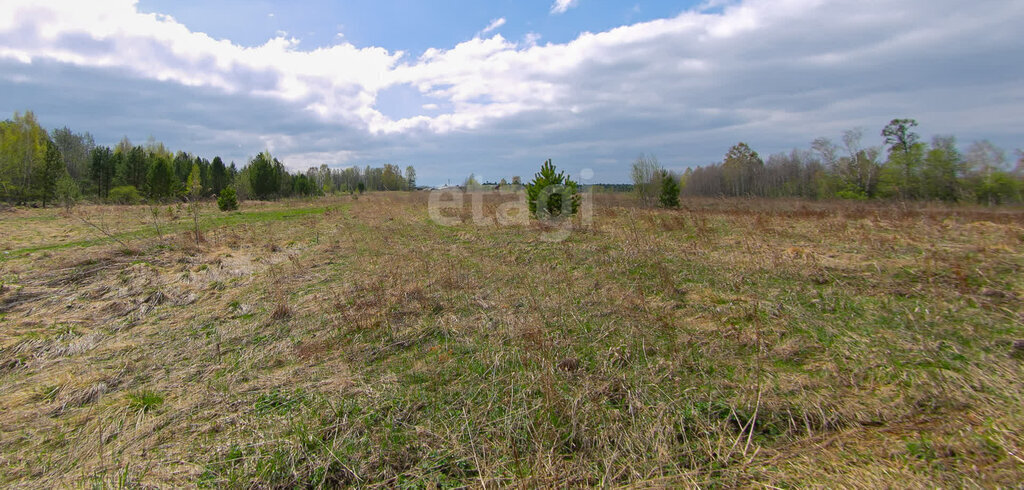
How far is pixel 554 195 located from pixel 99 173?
47567mm

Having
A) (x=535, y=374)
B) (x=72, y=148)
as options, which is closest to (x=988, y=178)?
(x=535, y=374)

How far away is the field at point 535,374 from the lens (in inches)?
90.5

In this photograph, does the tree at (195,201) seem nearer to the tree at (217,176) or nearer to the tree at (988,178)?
the tree at (217,176)

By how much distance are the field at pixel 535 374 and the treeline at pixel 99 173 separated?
2515cm

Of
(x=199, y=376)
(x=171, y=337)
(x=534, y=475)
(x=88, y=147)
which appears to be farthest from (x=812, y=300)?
(x=88, y=147)

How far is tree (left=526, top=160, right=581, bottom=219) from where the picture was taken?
42.7 feet

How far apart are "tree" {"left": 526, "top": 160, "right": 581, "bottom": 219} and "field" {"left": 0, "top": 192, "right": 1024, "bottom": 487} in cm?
626

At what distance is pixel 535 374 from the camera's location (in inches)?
126

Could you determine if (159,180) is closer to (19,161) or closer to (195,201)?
(19,161)

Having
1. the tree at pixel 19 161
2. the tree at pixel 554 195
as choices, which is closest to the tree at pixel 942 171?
the tree at pixel 554 195

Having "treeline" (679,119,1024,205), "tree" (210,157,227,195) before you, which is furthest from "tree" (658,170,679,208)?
"tree" (210,157,227,195)

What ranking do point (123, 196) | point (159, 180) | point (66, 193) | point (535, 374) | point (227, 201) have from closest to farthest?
1. point (535, 374)
2. point (227, 201)
3. point (66, 193)
4. point (123, 196)
5. point (159, 180)

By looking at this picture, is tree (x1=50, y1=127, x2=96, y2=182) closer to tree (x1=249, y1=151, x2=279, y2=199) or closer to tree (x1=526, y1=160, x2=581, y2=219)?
tree (x1=249, y1=151, x2=279, y2=199)

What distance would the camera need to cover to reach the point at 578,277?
251 inches
